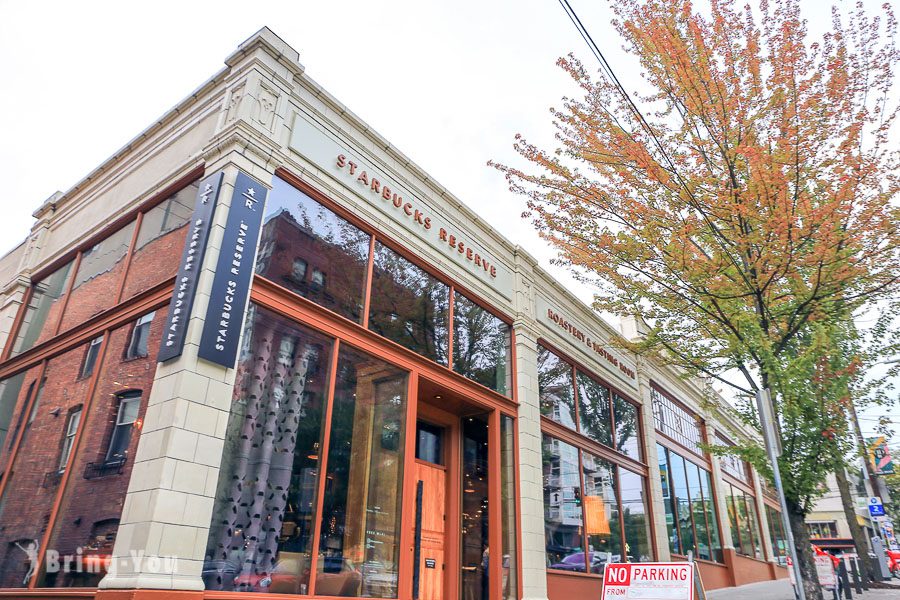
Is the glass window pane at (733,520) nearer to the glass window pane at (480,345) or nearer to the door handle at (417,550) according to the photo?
the glass window pane at (480,345)

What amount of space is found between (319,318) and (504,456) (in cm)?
500

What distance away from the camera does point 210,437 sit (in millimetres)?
6078

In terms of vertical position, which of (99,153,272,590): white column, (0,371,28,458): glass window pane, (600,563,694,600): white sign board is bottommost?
(600,563,694,600): white sign board

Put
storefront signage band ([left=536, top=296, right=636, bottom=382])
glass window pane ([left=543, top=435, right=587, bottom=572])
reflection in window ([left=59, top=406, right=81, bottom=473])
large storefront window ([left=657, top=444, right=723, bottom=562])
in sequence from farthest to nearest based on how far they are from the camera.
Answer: large storefront window ([left=657, top=444, right=723, bottom=562]), storefront signage band ([left=536, top=296, right=636, bottom=382]), glass window pane ([left=543, top=435, right=587, bottom=572]), reflection in window ([left=59, top=406, right=81, bottom=473])

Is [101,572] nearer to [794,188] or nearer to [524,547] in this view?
[524,547]

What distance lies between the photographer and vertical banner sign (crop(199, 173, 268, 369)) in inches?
250

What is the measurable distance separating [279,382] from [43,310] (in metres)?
6.03

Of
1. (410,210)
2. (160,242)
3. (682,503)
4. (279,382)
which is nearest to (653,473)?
(682,503)

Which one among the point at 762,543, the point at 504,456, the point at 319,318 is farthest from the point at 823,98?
the point at 762,543

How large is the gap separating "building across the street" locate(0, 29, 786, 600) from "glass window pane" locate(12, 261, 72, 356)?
0.25ft

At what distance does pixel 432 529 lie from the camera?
9.91 meters

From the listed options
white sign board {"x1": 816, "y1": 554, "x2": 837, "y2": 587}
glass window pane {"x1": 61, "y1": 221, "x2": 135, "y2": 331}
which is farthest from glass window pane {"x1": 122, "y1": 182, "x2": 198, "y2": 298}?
white sign board {"x1": 816, "y1": 554, "x2": 837, "y2": 587}

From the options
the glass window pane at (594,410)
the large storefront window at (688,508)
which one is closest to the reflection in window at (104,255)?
the glass window pane at (594,410)

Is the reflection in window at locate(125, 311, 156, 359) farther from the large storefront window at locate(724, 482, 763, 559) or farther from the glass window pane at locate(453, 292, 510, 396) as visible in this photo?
the large storefront window at locate(724, 482, 763, 559)
